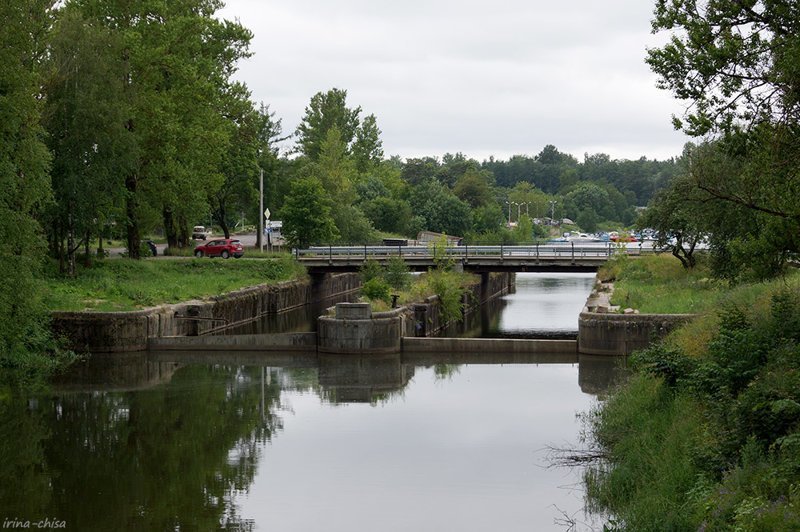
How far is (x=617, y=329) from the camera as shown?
38.2 metres

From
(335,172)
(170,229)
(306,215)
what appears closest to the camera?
(170,229)

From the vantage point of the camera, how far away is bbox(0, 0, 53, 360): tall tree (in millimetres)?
33625

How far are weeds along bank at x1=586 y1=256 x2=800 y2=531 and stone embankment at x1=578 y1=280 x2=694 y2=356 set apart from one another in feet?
39.8

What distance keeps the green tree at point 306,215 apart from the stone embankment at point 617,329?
32894 millimetres

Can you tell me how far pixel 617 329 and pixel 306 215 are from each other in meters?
34.8

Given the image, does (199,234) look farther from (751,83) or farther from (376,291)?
(751,83)

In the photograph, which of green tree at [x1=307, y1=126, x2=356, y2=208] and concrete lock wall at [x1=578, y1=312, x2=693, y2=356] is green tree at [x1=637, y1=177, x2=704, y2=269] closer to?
concrete lock wall at [x1=578, y1=312, x2=693, y2=356]

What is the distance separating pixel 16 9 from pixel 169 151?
17.0 m

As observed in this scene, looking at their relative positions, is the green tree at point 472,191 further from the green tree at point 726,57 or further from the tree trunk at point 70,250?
the green tree at point 726,57

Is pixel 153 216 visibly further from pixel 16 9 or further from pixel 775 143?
pixel 775 143

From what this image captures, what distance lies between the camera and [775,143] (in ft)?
60.9

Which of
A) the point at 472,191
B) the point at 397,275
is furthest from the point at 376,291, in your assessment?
the point at 472,191

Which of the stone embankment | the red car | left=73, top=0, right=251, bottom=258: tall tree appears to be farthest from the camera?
the red car

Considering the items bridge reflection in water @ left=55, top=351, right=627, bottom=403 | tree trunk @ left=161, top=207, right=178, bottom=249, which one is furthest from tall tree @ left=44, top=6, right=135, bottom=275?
tree trunk @ left=161, top=207, right=178, bottom=249
